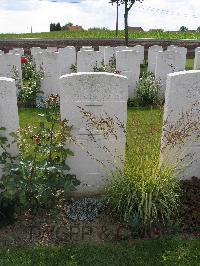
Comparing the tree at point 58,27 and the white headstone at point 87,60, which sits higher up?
the tree at point 58,27

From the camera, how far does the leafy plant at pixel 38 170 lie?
167 inches

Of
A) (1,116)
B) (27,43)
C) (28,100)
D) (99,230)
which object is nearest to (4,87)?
(1,116)

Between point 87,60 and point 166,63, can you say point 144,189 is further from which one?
point 87,60

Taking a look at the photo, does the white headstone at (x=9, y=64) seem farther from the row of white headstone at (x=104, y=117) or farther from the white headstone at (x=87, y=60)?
the row of white headstone at (x=104, y=117)

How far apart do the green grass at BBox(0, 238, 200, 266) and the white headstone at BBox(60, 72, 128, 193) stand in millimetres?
1058

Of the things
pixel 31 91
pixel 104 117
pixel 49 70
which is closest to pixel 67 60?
pixel 49 70

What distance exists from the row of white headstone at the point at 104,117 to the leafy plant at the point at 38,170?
241 mm

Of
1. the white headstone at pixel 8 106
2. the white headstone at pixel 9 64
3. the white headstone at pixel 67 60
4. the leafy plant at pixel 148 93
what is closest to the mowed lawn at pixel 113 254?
the white headstone at pixel 8 106

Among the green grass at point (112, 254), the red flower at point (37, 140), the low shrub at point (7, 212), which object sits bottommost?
the green grass at point (112, 254)

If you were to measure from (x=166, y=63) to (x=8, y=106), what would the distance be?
6262 mm

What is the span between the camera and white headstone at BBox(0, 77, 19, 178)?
4.53 m

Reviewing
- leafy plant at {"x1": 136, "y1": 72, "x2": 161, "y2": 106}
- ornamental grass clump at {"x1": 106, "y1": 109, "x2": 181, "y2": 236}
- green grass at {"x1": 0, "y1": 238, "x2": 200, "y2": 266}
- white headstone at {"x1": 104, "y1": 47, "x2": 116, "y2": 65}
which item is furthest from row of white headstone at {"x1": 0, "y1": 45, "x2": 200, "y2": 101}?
green grass at {"x1": 0, "y1": 238, "x2": 200, "y2": 266}

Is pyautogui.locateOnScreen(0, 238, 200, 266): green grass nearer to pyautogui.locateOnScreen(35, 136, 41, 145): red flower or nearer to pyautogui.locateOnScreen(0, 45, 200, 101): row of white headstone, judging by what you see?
pyautogui.locateOnScreen(35, 136, 41, 145): red flower

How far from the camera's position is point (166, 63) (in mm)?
10055
